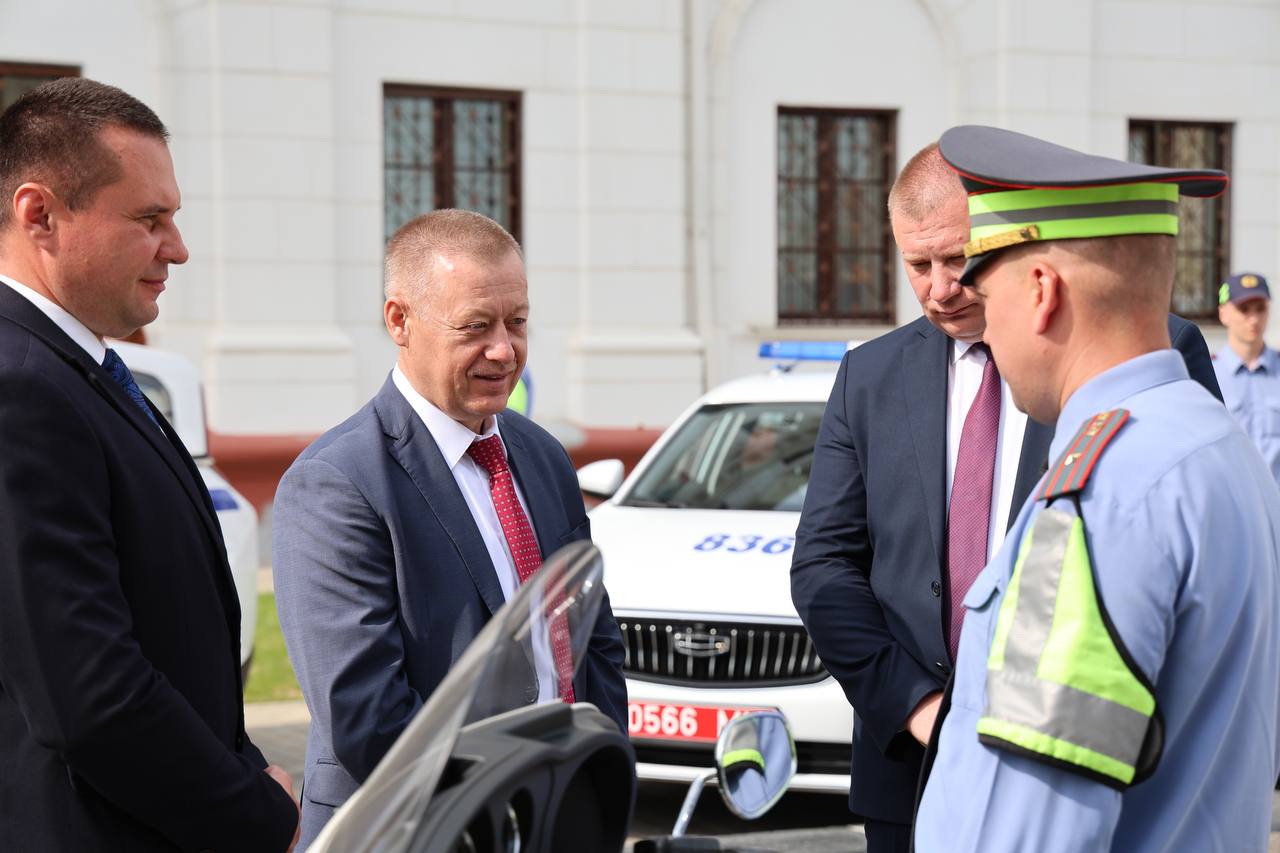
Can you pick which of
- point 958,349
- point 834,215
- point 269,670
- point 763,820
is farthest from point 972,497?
point 834,215

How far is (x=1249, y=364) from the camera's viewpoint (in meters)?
7.77

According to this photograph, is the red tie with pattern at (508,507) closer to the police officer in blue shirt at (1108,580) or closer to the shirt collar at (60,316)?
the shirt collar at (60,316)

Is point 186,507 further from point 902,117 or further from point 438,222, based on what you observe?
point 902,117

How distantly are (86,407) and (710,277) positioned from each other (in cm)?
1260

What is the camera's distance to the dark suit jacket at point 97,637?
6.88 feet

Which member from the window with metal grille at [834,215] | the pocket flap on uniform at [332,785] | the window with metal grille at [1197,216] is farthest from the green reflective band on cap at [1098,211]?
the window with metal grille at [1197,216]

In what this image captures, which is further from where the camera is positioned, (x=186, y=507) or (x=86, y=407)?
(x=186, y=507)

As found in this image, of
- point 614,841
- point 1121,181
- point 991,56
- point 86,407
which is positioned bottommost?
point 614,841

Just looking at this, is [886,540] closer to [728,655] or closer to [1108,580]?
[1108,580]

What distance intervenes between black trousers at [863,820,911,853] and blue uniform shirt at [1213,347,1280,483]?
4.74 m

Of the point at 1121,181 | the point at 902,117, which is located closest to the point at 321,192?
the point at 902,117

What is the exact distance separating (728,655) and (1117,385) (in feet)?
12.2

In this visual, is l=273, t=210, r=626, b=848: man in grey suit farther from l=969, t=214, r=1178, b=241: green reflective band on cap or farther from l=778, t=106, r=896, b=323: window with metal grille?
l=778, t=106, r=896, b=323: window with metal grille

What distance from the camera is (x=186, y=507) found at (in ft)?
7.75
